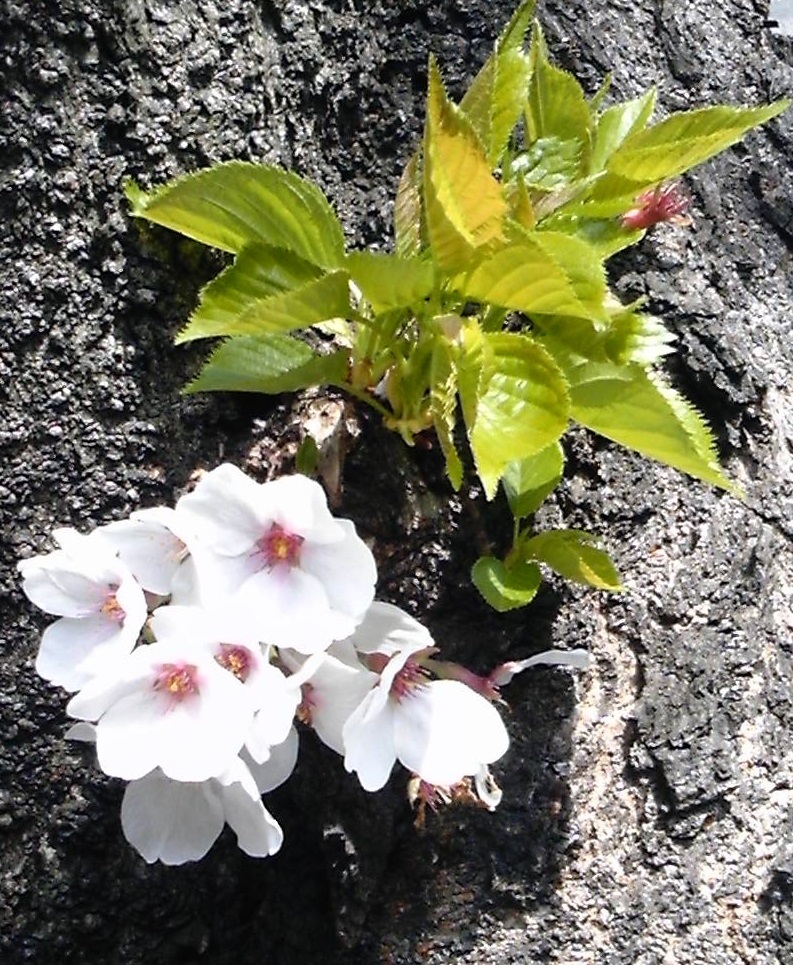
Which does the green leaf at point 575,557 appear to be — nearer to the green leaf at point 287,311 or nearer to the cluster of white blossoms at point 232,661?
the cluster of white blossoms at point 232,661

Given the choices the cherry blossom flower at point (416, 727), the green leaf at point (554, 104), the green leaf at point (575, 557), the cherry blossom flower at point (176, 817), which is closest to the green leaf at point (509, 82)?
the green leaf at point (554, 104)

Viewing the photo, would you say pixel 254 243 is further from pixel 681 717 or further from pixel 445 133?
pixel 681 717

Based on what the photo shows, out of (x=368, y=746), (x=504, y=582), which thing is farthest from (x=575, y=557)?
(x=368, y=746)

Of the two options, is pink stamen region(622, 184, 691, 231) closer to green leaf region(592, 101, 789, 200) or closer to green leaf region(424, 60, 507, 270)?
green leaf region(592, 101, 789, 200)

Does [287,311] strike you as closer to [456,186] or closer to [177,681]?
[456,186]

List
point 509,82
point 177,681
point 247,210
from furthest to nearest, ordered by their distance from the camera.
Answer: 1. point 509,82
2. point 247,210
3. point 177,681

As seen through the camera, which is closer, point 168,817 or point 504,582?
point 168,817
